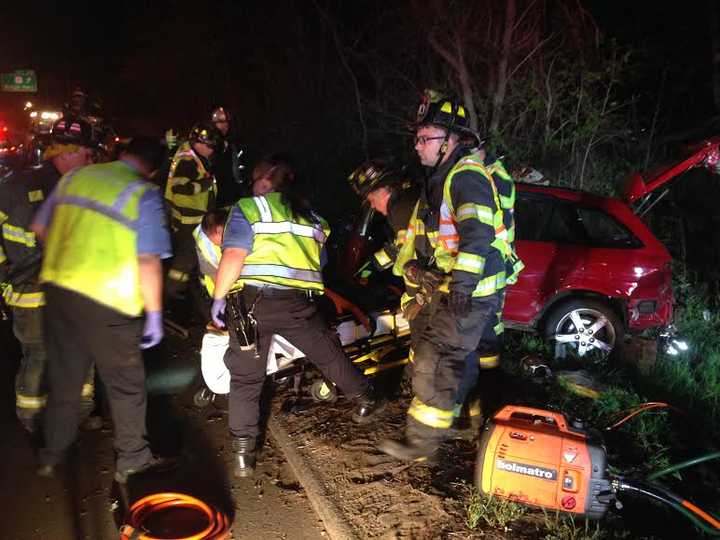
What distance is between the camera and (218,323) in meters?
3.75

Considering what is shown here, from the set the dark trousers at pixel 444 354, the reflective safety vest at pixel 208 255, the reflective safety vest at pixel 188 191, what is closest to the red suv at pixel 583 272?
the reflective safety vest at pixel 208 255

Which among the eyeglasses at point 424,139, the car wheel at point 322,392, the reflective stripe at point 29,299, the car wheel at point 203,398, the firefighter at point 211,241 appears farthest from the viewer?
the car wheel at point 203,398

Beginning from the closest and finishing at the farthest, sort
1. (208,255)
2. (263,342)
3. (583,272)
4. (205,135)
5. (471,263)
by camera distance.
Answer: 1. (471,263)
2. (263,342)
3. (208,255)
4. (583,272)
5. (205,135)

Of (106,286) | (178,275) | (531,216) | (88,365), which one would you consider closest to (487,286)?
(106,286)

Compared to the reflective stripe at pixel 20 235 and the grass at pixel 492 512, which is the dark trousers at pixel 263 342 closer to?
the grass at pixel 492 512

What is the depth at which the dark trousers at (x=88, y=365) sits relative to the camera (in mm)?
3158

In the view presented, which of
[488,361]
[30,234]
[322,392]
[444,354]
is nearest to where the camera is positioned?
[444,354]

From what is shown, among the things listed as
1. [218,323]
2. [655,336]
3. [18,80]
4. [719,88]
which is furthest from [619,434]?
[18,80]

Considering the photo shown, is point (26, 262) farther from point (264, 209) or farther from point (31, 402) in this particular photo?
point (264, 209)

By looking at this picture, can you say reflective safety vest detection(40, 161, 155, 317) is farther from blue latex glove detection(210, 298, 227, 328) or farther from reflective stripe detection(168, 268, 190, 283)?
reflective stripe detection(168, 268, 190, 283)

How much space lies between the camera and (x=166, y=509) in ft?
10.7

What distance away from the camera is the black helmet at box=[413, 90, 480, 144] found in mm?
3328

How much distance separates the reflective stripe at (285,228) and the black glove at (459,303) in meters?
0.93

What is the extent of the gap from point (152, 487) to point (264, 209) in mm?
1810
